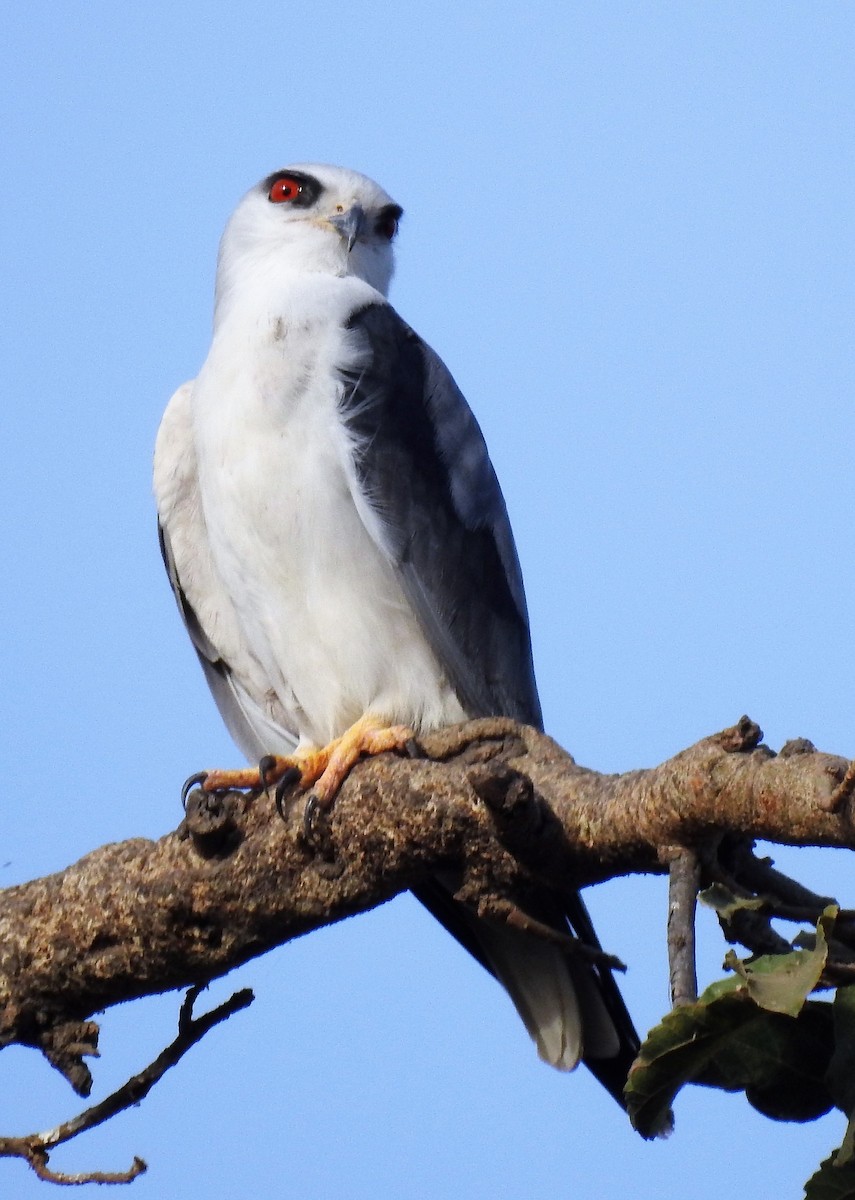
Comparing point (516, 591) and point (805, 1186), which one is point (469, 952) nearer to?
point (516, 591)

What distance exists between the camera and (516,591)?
15.1ft

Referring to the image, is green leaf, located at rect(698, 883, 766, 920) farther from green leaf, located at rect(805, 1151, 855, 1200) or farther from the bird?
the bird

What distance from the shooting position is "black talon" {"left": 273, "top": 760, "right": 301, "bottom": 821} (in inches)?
134

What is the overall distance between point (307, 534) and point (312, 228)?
1554mm

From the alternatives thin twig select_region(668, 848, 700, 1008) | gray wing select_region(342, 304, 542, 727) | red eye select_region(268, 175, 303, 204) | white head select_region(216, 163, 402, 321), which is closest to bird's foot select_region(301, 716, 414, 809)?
gray wing select_region(342, 304, 542, 727)

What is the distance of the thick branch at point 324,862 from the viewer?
274 centimetres

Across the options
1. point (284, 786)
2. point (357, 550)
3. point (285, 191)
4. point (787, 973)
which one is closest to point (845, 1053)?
point (787, 973)

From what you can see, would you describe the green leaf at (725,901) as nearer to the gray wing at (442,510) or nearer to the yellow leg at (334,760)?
the yellow leg at (334,760)

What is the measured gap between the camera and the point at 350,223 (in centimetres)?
516

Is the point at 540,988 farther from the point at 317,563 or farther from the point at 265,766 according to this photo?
the point at 317,563

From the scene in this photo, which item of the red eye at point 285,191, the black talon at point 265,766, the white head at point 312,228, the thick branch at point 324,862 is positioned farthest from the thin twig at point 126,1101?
the red eye at point 285,191

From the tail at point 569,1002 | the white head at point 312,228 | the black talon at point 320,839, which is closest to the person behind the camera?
the black talon at point 320,839

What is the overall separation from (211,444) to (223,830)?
4.36 ft

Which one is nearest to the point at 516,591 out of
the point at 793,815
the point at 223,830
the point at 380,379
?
the point at 380,379
